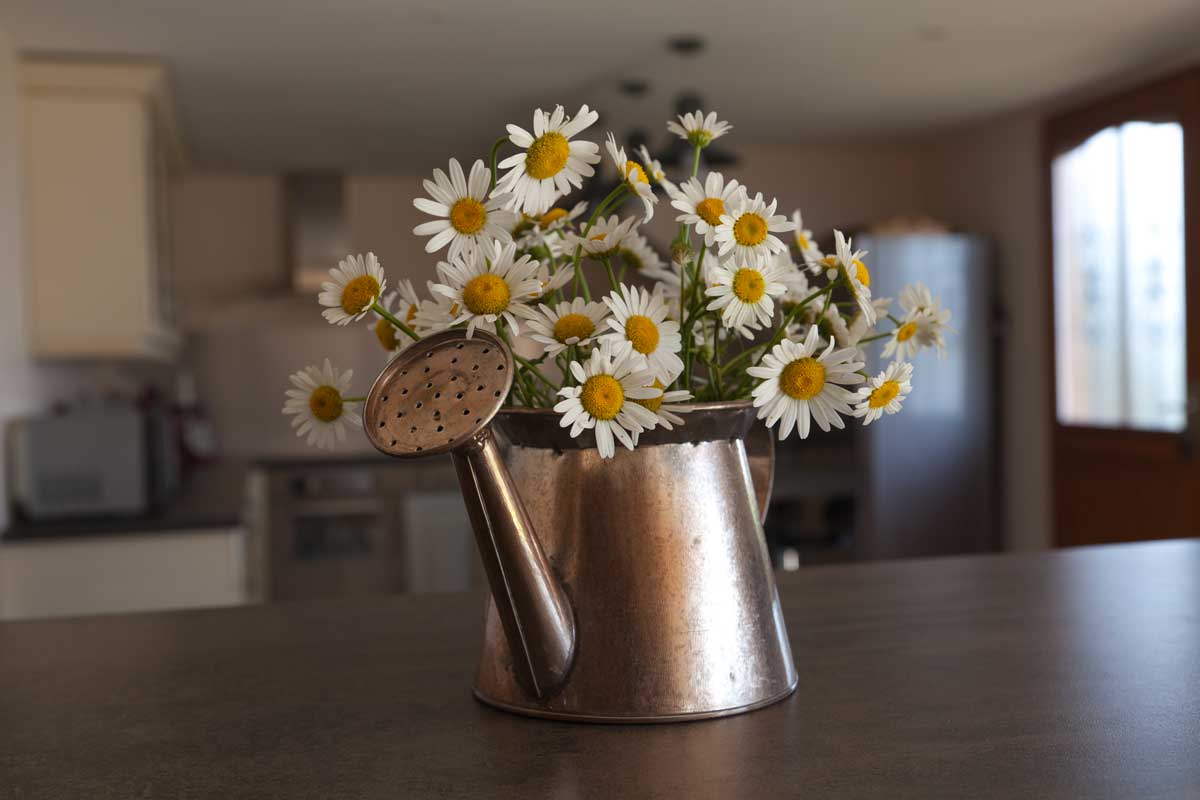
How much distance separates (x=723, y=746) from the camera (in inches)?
27.1

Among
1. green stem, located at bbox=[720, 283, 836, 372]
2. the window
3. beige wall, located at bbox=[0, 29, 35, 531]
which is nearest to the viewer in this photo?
green stem, located at bbox=[720, 283, 836, 372]

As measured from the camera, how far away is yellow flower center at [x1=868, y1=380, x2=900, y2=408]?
2.34 feet

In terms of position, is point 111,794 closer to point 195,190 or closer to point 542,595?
point 542,595

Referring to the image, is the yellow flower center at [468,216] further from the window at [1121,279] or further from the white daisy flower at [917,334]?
the window at [1121,279]

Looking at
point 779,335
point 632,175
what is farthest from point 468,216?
point 779,335

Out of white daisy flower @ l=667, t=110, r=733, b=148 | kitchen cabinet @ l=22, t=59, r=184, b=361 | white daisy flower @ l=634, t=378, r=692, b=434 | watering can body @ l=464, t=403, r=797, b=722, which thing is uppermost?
kitchen cabinet @ l=22, t=59, r=184, b=361

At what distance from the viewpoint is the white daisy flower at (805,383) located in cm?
70

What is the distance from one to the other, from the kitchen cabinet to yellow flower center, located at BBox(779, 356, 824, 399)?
3198 millimetres

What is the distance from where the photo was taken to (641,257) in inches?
32.5

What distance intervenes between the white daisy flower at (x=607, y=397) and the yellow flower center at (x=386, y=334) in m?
0.18

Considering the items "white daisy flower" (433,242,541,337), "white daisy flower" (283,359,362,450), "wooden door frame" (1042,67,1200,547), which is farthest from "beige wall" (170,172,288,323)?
"white daisy flower" (433,242,541,337)

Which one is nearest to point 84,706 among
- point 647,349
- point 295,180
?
point 647,349

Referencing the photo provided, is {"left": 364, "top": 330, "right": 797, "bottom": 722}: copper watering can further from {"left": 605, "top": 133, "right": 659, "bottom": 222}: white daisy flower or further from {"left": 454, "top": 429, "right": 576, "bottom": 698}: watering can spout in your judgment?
{"left": 605, "top": 133, "right": 659, "bottom": 222}: white daisy flower

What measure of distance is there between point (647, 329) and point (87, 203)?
10.6 feet
